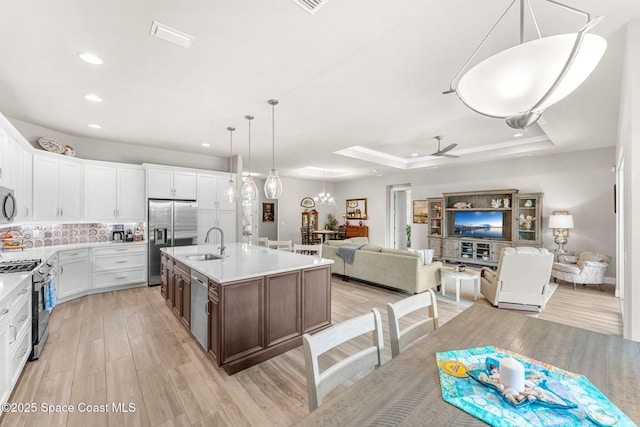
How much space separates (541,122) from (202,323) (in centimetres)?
514

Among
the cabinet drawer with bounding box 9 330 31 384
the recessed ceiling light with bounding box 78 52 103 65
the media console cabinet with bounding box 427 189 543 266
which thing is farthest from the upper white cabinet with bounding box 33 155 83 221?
the media console cabinet with bounding box 427 189 543 266

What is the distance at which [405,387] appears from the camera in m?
1.00

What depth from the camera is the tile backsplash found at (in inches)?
159

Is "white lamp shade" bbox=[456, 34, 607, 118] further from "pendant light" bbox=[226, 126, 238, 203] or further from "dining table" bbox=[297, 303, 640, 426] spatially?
"pendant light" bbox=[226, 126, 238, 203]

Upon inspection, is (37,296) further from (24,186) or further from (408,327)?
(408,327)

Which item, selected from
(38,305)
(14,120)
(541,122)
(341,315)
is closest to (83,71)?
(38,305)

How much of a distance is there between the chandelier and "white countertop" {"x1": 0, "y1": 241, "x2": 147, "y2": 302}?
3003mm

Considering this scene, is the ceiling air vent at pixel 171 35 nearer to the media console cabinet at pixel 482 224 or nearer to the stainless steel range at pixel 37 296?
the stainless steel range at pixel 37 296

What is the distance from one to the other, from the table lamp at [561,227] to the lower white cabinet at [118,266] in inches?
320

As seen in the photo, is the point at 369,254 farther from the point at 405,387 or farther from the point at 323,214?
the point at 323,214

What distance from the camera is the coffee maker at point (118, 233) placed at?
Result: 495cm

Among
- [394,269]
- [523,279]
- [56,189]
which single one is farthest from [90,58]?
[523,279]

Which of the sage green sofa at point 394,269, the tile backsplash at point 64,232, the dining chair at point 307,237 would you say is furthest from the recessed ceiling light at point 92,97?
the dining chair at point 307,237

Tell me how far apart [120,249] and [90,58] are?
3.50m
